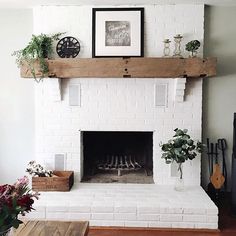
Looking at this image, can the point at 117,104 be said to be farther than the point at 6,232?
Yes

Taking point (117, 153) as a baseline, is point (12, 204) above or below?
above

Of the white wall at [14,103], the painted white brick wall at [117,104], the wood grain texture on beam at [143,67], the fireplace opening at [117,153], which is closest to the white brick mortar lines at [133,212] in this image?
the painted white brick wall at [117,104]

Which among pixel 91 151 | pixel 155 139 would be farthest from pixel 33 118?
pixel 155 139

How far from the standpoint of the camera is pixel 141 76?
3582mm

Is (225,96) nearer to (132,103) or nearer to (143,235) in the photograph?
(132,103)

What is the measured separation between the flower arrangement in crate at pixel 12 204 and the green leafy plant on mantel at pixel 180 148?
2133 millimetres

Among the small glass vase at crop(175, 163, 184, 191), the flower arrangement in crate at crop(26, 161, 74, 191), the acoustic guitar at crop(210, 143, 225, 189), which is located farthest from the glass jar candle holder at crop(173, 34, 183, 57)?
the flower arrangement in crate at crop(26, 161, 74, 191)

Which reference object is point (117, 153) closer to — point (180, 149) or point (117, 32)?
→ point (180, 149)

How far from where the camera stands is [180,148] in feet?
11.7

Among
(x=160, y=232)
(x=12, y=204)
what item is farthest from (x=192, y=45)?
(x=12, y=204)

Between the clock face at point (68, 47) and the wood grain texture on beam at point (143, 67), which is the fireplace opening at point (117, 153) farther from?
the clock face at point (68, 47)

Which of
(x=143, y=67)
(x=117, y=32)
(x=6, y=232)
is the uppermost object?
(x=117, y=32)

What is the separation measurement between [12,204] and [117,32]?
103 inches

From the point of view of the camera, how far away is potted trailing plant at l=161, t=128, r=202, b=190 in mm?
3568
